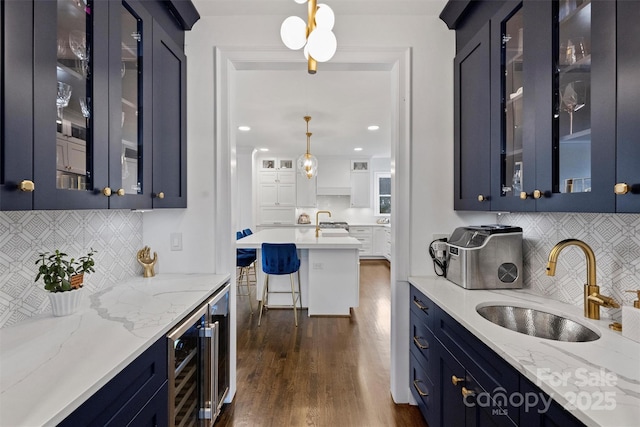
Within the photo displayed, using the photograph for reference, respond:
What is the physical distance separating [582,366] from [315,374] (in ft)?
6.50

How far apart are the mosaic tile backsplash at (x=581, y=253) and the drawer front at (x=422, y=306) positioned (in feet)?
1.95

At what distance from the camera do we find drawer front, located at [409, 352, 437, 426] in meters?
1.69

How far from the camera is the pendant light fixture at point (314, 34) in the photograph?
124 centimetres

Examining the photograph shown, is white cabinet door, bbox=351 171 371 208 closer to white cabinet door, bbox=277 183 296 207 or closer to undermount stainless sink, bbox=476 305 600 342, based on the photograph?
white cabinet door, bbox=277 183 296 207

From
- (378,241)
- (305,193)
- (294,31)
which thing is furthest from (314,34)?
(378,241)

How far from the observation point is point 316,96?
3648mm

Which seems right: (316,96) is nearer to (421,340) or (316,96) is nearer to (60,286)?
(421,340)

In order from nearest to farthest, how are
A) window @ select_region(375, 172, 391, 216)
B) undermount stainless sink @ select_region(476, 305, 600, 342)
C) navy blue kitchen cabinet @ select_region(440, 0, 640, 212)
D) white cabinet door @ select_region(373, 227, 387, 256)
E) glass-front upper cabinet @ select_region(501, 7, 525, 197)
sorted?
navy blue kitchen cabinet @ select_region(440, 0, 640, 212) < undermount stainless sink @ select_region(476, 305, 600, 342) < glass-front upper cabinet @ select_region(501, 7, 525, 197) < white cabinet door @ select_region(373, 227, 387, 256) < window @ select_region(375, 172, 391, 216)

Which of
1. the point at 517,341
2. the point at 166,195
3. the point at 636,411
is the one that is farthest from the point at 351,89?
the point at 636,411

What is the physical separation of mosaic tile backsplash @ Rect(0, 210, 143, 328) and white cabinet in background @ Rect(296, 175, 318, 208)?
18.2ft

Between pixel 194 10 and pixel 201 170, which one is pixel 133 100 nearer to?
pixel 201 170

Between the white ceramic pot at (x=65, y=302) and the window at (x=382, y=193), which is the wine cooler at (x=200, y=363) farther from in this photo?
the window at (x=382, y=193)

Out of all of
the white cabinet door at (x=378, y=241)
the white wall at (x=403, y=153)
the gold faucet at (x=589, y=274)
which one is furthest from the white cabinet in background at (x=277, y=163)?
the gold faucet at (x=589, y=274)

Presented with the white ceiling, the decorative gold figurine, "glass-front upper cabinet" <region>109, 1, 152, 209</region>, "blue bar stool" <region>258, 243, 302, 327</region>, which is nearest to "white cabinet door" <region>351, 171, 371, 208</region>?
the white ceiling
